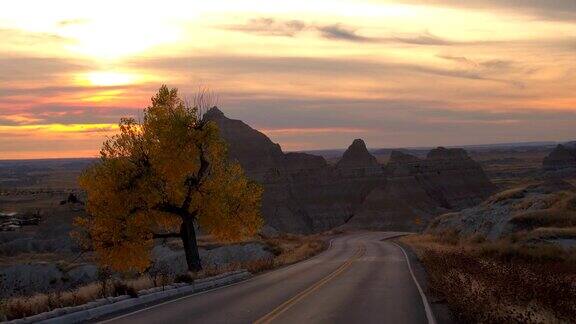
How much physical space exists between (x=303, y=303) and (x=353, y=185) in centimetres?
11512

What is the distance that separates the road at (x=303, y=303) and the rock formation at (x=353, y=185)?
85.9 metres

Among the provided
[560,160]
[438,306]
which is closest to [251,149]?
[560,160]

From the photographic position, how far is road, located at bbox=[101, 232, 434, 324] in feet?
46.8

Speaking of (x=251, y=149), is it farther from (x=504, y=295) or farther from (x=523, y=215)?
(x=504, y=295)

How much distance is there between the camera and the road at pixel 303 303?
46.8 ft

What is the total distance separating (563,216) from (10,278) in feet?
130

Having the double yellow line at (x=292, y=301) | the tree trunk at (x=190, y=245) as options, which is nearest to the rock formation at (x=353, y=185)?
the tree trunk at (x=190, y=245)

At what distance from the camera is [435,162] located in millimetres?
140250

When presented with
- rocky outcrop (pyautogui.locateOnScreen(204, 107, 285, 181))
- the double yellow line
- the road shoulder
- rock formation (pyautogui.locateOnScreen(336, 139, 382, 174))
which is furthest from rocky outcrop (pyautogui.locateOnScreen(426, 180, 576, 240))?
rock formation (pyautogui.locateOnScreen(336, 139, 382, 174))

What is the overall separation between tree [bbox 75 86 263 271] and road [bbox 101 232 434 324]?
613 centimetres

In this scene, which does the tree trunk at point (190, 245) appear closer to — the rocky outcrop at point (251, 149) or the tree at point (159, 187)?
the tree at point (159, 187)

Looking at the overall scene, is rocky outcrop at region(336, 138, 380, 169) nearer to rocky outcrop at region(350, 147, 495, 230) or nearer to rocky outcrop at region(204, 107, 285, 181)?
rocky outcrop at region(350, 147, 495, 230)

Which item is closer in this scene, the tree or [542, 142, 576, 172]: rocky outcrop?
the tree

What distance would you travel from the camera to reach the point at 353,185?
13150 centimetres
